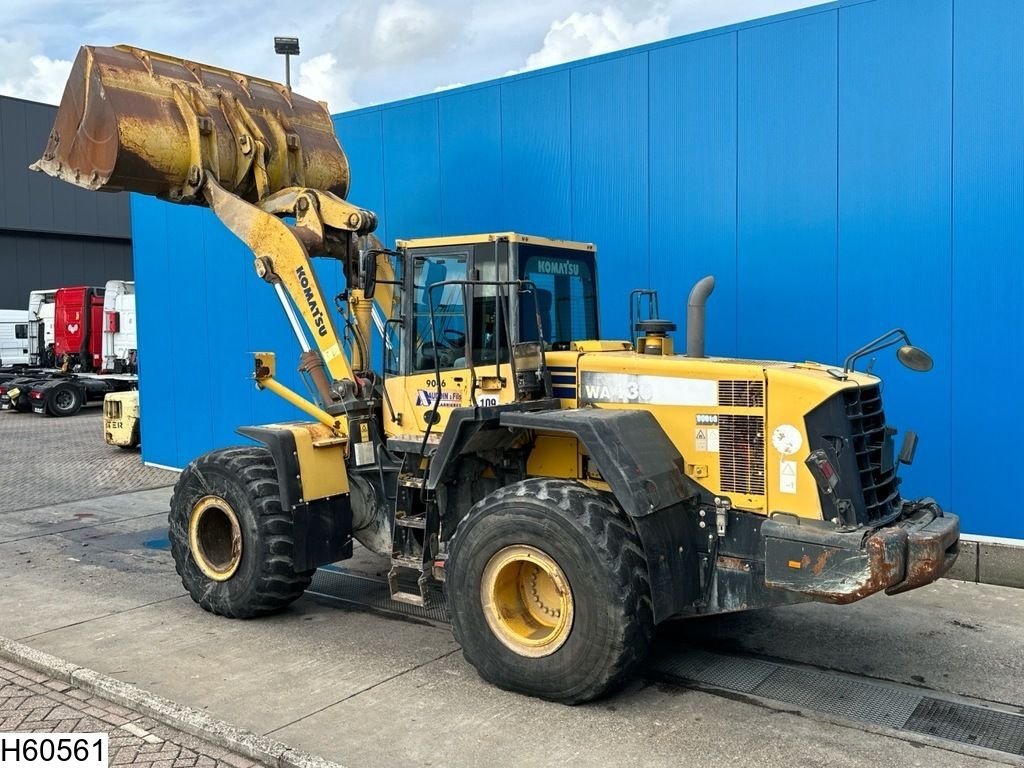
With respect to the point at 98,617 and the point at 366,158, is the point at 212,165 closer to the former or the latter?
the point at 98,617

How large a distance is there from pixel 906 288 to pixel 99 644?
22.9 ft

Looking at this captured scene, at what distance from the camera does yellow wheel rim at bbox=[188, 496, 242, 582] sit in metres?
6.68

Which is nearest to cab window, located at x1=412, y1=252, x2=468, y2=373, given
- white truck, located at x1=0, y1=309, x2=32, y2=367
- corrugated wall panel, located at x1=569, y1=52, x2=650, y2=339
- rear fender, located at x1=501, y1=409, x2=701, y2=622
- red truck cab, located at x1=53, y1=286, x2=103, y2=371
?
rear fender, located at x1=501, y1=409, x2=701, y2=622

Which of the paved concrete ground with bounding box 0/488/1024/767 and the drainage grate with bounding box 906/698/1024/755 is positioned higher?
the paved concrete ground with bounding box 0/488/1024/767

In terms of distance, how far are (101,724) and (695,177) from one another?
22.5ft

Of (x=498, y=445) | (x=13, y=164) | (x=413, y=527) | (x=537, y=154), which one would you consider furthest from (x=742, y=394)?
(x=13, y=164)

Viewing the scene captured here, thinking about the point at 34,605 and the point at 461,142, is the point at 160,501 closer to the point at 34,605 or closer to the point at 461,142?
the point at 34,605

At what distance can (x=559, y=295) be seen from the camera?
635 centimetres

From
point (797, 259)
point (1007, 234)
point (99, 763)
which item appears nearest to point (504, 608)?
point (99, 763)

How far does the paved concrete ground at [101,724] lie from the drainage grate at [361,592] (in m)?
2.25

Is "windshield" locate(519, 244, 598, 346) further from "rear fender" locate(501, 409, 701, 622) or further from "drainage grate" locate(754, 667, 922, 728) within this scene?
"drainage grate" locate(754, 667, 922, 728)

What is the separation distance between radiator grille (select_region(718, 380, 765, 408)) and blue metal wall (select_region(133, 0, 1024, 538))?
3311 mm

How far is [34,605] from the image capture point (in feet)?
23.3

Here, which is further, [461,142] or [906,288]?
[461,142]
